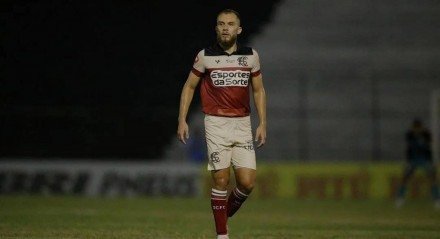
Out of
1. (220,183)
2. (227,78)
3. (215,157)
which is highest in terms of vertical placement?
(227,78)

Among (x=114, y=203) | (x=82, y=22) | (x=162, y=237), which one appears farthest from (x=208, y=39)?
(x=162, y=237)

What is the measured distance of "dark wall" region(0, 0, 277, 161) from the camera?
1065 inches

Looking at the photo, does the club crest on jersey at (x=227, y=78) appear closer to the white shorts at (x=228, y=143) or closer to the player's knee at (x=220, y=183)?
the white shorts at (x=228, y=143)

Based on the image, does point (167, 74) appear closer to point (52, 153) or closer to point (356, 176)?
point (52, 153)

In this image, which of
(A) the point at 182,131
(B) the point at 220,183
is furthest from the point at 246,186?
(A) the point at 182,131

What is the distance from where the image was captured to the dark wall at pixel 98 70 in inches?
1065

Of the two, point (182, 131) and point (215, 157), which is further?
point (215, 157)

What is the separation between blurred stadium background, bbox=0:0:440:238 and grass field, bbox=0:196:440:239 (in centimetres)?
100

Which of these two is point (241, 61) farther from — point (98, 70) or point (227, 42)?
point (98, 70)

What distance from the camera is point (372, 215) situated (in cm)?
1858

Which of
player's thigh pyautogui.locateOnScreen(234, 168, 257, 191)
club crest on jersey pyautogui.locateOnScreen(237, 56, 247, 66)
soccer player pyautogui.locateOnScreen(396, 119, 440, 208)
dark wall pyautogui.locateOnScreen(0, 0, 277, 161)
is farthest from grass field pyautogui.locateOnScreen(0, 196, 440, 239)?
dark wall pyautogui.locateOnScreen(0, 0, 277, 161)

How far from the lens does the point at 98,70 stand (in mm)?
28984

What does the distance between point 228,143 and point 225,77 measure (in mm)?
687

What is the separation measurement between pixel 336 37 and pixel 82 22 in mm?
7852
